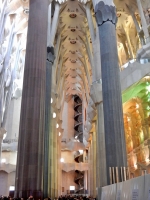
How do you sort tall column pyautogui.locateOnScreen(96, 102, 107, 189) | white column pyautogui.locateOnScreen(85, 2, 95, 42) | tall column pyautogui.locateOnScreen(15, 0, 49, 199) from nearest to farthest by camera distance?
tall column pyautogui.locateOnScreen(15, 0, 49, 199)
tall column pyautogui.locateOnScreen(96, 102, 107, 189)
white column pyautogui.locateOnScreen(85, 2, 95, 42)

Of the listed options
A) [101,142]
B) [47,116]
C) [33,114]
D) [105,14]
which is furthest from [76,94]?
[33,114]

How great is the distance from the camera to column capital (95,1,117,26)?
11.1m

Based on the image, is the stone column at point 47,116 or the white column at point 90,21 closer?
the stone column at point 47,116

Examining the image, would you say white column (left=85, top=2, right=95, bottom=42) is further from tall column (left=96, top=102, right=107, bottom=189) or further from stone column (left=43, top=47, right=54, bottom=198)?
tall column (left=96, top=102, right=107, bottom=189)

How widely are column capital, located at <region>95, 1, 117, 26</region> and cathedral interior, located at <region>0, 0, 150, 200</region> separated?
0.15 feet

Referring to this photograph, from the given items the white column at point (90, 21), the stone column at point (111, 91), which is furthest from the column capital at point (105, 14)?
the white column at point (90, 21)

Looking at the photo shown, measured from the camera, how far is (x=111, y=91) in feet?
31.2

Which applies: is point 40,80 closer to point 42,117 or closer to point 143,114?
point 42,117

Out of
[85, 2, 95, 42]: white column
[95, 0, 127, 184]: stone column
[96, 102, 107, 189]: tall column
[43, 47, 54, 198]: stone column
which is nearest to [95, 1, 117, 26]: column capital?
[95, 0, 127, 184]: stone column

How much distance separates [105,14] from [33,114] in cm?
687

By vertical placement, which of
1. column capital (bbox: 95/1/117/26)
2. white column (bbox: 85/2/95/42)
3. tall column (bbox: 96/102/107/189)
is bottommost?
tall column (bbox: 96/102/107/189)

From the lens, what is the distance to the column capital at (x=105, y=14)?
11.1 meters

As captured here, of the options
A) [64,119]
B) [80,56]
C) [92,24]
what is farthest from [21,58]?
[64,119]

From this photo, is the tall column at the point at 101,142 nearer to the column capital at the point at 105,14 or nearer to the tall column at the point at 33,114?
the column capital at the point at 105,14
